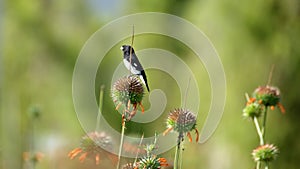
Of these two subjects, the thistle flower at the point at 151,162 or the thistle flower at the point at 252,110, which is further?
the thistle flower at the point at 252,110

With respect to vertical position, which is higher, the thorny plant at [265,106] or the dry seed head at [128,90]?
the thorny plant at [265,106]

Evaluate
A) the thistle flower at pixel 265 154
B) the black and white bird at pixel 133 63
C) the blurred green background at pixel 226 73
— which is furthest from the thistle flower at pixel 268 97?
the blurred green background at pixel 226 73

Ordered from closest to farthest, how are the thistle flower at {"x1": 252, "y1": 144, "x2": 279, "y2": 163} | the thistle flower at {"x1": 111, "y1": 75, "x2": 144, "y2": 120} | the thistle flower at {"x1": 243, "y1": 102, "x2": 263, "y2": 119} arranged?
the thistle flower at {"x1": 111, "y1": 75, "x2": 144, "y2": 120} < the thistle flower at {"x1": 252, "y1": 144, "x2": 279, "y2": 163} < the thistle flower at {"x1": 243, "y1": 102, "x2": 263, "y2": 119}

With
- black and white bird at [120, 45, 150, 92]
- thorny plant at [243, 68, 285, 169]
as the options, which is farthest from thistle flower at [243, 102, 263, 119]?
black and white bird at [120, 45, 150, 92]

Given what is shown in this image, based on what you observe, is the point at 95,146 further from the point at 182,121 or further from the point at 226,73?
the point at 226,73

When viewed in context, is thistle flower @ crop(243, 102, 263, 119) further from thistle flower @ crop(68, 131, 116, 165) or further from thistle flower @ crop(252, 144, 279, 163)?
thistle flower @ crop(68, 131, 116, 165)

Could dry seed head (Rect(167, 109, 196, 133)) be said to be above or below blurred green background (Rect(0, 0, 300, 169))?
A: below

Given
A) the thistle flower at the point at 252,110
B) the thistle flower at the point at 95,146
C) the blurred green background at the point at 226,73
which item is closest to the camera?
the thistle flower at the point at 95,146

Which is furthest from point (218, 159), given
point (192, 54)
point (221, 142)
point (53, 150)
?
point (53, 150)

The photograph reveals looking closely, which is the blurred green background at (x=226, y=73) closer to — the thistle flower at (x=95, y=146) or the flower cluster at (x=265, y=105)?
the flower cluster at (x=265, y=105)
